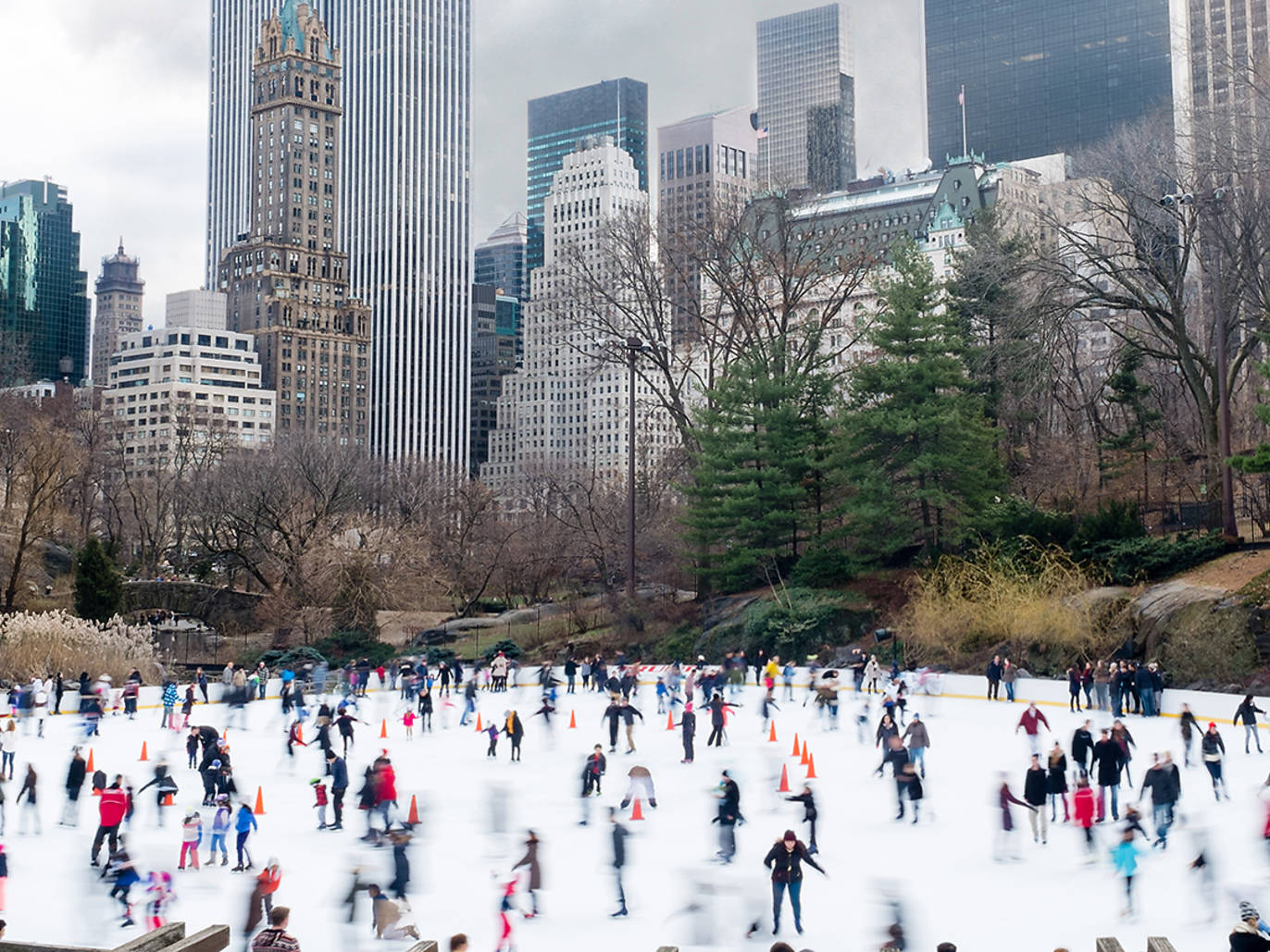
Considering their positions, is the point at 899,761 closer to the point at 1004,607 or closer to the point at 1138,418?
the point at 1004,607

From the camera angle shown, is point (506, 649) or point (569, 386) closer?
point (506, 649)

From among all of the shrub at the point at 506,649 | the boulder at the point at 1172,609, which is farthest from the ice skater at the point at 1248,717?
the shrub at the point at 506,649

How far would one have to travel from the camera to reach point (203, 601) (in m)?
55.4

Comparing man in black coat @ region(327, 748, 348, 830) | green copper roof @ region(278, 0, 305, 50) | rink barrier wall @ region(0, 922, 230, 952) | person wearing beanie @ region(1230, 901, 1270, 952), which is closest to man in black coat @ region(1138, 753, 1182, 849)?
person wearing beanie @ region(1230, 901, 1270, 952)

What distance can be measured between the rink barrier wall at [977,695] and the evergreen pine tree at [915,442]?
670cm

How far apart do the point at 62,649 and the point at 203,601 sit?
53.9 feet

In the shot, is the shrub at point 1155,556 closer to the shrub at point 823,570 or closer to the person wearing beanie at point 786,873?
the shrub at point 823,570

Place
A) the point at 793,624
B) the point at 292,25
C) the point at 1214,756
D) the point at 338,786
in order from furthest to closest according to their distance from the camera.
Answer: the point at 292,25
the point at 793,624
the point at 1214,756
the point at 338,786

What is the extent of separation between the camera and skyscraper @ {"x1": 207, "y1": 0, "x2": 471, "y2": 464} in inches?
7254

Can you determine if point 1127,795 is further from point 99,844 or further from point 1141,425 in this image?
point 1141,425

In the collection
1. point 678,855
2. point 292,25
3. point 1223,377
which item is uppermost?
point 292,25

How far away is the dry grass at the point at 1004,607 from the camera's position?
34875mm

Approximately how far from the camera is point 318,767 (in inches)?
984

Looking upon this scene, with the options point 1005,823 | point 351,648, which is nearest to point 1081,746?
point 1005,823
